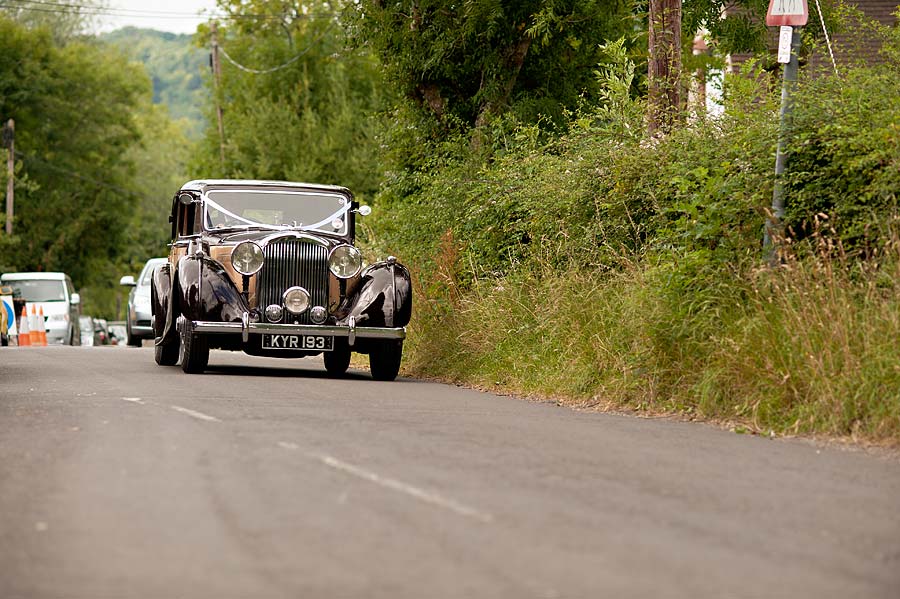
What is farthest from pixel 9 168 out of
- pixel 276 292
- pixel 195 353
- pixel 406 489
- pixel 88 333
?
pixel 406 489

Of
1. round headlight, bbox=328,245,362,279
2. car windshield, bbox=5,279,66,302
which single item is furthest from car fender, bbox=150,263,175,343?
car windshield, bbox=5,279,66,302

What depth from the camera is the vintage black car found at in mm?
16250

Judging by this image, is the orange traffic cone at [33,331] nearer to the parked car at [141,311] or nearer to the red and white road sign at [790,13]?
the parked car at [141,311]

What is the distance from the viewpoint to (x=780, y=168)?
496 inches

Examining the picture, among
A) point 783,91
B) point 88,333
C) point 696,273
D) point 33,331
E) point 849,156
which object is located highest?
point 783,91

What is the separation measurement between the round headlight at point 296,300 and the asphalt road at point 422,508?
16.3 ft

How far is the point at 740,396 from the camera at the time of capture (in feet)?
39.0

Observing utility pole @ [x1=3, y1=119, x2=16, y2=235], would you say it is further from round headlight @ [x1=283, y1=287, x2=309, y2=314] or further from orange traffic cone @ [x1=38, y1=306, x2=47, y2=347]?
round headlight @ [x1=283, y1=287, x2=309, y2=314]

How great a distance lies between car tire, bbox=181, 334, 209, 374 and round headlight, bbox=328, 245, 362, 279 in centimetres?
166

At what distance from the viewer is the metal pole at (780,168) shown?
41.1ft

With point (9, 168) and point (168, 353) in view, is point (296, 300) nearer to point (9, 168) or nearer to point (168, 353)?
point (168, 353)

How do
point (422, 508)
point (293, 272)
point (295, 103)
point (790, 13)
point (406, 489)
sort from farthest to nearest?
point (295, 103) → point (293, 272) → point (790, 13) → point (406, 489) → point (422, 508)

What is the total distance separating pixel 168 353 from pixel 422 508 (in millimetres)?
12975

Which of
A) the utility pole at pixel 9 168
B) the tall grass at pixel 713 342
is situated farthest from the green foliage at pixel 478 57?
the utility pole at pixel 9 168
